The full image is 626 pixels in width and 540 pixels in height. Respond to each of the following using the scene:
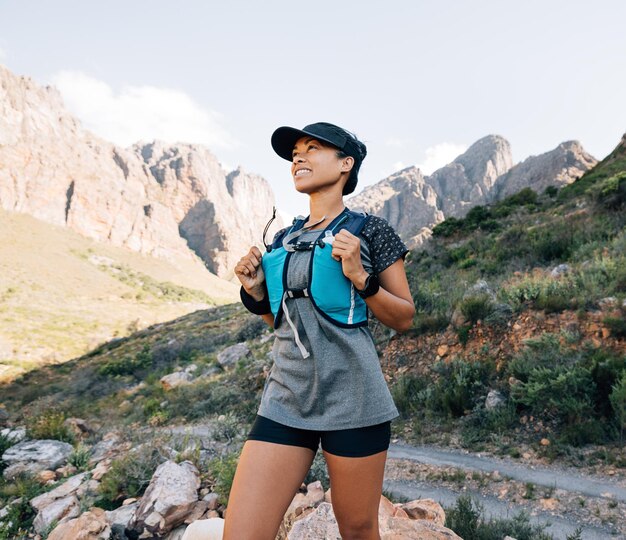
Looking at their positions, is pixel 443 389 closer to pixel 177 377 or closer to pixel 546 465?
pixel 546 465

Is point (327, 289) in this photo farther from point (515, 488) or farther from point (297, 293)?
point (515, 488)

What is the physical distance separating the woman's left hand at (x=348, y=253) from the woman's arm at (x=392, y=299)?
0.03m

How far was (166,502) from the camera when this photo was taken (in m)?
3.54

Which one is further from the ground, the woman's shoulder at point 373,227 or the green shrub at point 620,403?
the woman's shoulder at point 373,227

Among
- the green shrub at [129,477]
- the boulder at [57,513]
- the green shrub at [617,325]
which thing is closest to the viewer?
the boulder at [57,513]

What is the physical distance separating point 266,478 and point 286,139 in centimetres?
158

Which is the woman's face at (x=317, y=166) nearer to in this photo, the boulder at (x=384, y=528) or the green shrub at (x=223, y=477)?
A: the boulder at (x=384, y=528)

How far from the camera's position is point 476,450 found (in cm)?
554

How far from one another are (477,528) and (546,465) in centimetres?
217

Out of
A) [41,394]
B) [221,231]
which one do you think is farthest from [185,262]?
[41,394]

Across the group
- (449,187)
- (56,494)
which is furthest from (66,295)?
(449,187)

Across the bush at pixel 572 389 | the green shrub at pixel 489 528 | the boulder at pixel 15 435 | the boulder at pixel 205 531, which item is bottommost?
the boulder at pixel 15 435

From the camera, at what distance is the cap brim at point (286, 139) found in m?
1.89

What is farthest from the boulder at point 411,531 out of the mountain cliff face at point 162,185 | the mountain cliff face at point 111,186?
the mountain cliff face at point 111,186
